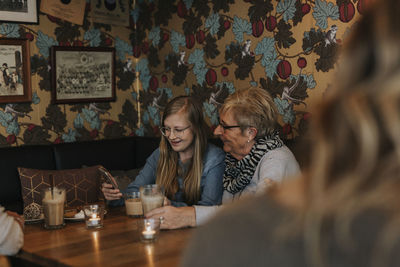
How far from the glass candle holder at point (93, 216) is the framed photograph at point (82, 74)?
206 cm

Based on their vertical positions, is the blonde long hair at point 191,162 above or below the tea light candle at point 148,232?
above

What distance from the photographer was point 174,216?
2.13 metres

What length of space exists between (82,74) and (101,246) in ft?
8.51

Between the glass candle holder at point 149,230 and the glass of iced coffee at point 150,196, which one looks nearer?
the glass candle holder at point 149,230

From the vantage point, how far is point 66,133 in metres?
4.15

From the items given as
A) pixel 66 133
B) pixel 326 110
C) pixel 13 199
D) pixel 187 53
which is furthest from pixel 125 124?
pixel 326 110

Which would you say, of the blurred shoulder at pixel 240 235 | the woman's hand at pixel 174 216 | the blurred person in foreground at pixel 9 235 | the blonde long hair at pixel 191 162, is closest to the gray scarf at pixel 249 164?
the blonde long hair at pixel 191 162

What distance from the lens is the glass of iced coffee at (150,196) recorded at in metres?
2.15

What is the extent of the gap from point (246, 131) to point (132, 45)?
2.22 meters

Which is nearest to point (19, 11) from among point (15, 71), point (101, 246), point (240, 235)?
point (15, 71)

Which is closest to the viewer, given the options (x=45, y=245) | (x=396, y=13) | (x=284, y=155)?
(x=396, y=13)

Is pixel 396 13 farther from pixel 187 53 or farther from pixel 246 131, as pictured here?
pixel 187 53

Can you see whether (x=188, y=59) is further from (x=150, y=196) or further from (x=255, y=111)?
(x=150, y=196)

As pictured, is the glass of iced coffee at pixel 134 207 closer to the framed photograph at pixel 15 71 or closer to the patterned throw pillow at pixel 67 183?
the patterned throw pillow at pixel 67 183
